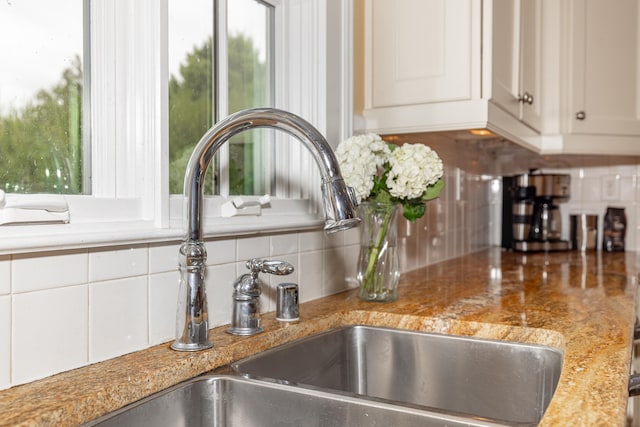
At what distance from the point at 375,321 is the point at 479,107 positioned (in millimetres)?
608

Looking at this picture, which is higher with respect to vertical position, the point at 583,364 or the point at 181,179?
the point at 181,179

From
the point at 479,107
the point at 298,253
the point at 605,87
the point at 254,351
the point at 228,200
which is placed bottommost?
the point at 254,351

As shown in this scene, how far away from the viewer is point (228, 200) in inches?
47.7

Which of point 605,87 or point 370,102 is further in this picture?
point 605,87

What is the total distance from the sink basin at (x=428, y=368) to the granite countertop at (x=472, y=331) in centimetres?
2

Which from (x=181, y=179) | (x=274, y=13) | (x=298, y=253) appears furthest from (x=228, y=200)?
(x=274, y=13)

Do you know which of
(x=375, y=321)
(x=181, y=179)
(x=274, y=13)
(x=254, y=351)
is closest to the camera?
(x=254, y=351)

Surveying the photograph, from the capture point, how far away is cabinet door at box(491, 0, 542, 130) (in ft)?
5.19

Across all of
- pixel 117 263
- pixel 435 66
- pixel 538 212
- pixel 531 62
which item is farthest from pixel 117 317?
pixel 538 212

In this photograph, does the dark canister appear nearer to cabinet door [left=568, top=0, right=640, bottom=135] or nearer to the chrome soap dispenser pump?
cabinet door [left=568, top=0, right=640, bottom=135]

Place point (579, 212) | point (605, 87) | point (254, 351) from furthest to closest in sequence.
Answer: point (579, 212), point (605, 87), point (254, 351)

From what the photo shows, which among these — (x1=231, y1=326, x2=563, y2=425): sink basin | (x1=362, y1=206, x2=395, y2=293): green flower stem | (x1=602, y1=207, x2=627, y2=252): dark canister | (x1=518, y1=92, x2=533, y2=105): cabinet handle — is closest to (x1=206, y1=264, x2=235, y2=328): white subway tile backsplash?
(x1=231, y1=326, x2=563, y2=425): sink basin

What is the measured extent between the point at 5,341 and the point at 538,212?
8.18 ft

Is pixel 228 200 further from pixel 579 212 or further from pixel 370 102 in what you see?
pixel 579 212
